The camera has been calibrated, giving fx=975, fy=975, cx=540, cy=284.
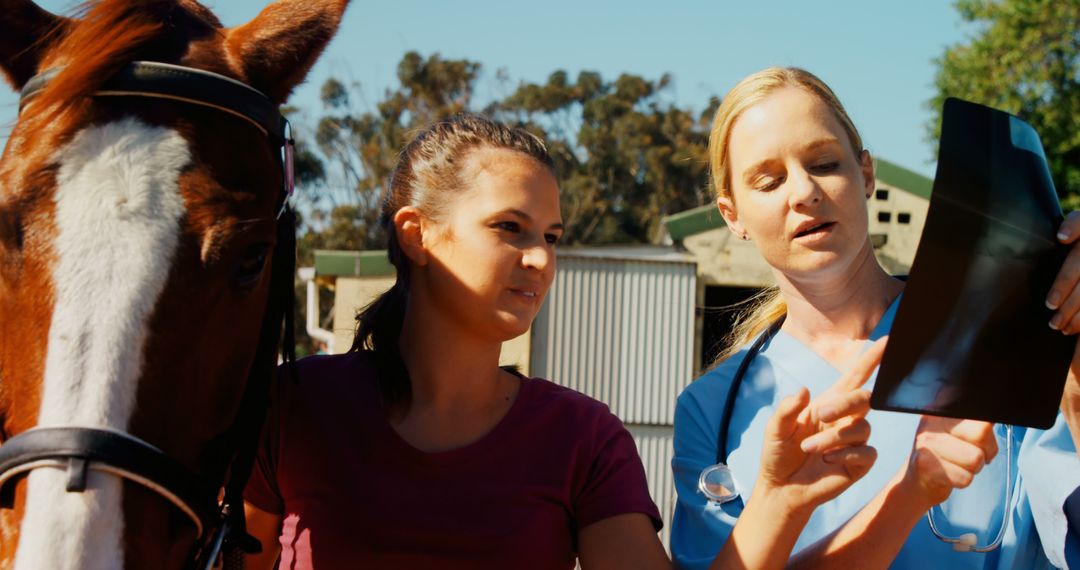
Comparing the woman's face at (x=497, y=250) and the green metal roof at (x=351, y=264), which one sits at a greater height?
the woman's face at (x=497, y=250)

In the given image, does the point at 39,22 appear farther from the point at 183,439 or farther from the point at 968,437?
the point at 968,437

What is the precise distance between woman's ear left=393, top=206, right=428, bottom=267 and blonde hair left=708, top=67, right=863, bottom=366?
0.77 metres

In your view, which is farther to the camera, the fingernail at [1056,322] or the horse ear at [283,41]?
the horse ear at [283,41]

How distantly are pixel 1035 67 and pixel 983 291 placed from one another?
62.0 ft

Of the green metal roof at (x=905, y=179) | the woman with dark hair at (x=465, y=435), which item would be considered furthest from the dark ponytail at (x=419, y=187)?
the green metal roof at (x=905, y=179)

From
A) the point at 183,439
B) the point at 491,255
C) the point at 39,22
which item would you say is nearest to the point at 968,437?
the point at 491,255

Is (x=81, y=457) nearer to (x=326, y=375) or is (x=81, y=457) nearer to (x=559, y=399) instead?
(x=326, y=375)

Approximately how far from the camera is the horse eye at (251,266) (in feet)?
5.72

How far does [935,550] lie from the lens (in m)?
1.98

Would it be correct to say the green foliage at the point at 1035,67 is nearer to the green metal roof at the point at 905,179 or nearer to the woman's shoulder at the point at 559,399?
the green metal roof at the point at 905,179

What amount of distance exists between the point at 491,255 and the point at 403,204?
0.38 m

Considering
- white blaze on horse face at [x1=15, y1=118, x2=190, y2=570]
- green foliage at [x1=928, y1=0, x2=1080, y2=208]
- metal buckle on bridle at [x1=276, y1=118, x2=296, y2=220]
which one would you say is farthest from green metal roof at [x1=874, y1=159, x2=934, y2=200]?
white blaze on horse face at [x1=15, y1=118, x2=190, y2=570]

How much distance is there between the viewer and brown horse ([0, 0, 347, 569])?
144cm

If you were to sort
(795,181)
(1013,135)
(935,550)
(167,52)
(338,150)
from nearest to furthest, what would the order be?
(1013,135) → (167,52) → (935,550) → (795,181) → (338,150)
